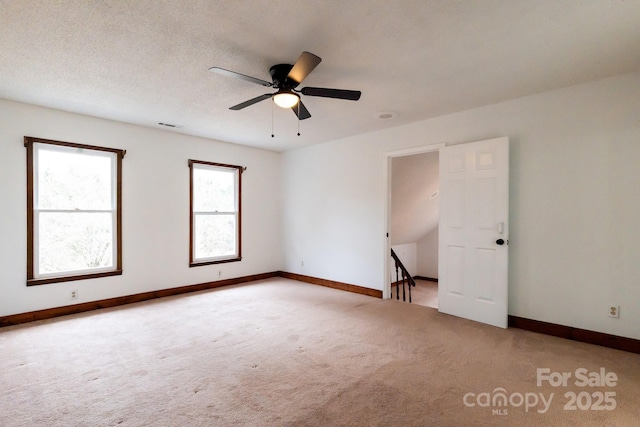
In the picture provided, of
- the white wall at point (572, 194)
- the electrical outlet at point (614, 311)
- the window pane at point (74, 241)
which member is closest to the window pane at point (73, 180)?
the window pane at point (74, 241)

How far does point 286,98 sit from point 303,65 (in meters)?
0.49

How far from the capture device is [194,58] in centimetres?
262

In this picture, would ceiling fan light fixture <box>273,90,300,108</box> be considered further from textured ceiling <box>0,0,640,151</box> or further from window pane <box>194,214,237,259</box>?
window pane <box>194,214,237,259</box>

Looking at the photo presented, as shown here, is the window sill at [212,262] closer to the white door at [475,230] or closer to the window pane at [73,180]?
the window pane at [73,180]

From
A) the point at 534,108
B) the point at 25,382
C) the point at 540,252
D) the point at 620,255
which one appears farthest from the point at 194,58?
the point at 620,255

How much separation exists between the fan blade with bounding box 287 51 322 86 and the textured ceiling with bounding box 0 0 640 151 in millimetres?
217

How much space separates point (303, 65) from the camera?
7.47ft

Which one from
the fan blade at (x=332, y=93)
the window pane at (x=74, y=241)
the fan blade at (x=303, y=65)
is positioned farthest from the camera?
the window pane at (x=74, y=241)

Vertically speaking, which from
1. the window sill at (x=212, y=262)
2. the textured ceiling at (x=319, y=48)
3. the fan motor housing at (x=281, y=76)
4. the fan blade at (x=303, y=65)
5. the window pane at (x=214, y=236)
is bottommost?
the window sill at (x=212, y=262)

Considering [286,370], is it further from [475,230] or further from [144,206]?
[144,206]

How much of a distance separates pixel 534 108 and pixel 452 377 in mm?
2945

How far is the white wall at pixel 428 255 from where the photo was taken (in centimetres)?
757

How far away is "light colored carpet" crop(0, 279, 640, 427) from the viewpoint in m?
2.01

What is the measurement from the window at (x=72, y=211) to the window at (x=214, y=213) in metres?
1.13
